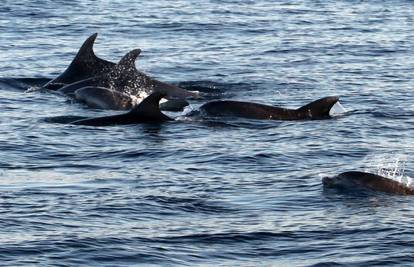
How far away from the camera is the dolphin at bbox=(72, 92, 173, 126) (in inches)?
792

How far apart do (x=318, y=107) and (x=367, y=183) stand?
535cm

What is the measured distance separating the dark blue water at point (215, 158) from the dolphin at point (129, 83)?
0.54m

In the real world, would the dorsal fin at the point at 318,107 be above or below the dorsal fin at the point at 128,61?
below

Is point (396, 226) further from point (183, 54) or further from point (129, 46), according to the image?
point (129, 46)

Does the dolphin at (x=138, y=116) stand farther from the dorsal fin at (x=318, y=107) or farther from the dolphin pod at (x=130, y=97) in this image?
the dorsal fin at (x=318, y=107)

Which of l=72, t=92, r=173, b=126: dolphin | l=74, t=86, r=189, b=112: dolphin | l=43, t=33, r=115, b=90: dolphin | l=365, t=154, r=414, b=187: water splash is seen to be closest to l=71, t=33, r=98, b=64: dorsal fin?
l=43, t=33, r=115, b=90: dolphin

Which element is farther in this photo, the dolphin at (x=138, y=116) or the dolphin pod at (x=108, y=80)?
the dolphin pod at (x=108, y=80)

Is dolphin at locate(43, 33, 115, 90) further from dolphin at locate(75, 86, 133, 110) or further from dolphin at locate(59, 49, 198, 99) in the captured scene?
dolphin at locate(75, 86, 133, 110)

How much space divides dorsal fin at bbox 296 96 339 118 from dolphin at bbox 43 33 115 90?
495 cm

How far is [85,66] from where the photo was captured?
24.7 metres

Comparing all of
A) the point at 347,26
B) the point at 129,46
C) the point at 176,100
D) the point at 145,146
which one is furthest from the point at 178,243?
the point at 347,26

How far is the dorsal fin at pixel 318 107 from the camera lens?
2073 cm

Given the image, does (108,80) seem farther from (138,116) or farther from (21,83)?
(138,116)

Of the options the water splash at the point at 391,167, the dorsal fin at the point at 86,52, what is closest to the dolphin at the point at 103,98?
the dorsal fin at the point at 86,52
